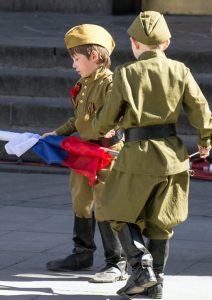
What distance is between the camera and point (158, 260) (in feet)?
20.2

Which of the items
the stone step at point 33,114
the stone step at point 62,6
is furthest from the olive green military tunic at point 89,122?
the stone step at point 62,6

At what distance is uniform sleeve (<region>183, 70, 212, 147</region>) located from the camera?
6.01m

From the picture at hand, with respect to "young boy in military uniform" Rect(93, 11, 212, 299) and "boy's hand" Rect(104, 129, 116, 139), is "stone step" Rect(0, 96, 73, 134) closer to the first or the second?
"boy's hand" Rect(104, 129, 116, 139)

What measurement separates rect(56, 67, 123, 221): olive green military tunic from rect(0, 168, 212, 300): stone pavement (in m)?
0.47

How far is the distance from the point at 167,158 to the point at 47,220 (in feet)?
8.70

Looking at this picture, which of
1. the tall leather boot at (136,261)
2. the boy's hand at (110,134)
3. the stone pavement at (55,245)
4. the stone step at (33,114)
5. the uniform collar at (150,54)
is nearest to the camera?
the tall leather boot at (136,261)

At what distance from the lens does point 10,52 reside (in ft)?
39.7

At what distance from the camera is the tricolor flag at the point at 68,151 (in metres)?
6.61

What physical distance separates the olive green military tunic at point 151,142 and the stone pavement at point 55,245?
1.82 feet

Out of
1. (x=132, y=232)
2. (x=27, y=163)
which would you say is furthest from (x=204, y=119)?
(x=27, y=163)

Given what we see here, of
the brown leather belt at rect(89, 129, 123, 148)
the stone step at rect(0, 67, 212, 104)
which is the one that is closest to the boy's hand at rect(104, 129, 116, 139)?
the brown leather belt at rect(89, 129, 123, 148)

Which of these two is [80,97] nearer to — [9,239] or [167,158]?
[167,158]

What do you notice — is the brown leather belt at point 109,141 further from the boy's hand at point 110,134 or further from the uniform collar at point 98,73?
the uniform collar at point 98,73

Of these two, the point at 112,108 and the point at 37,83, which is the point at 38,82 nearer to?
the point at 37,83
